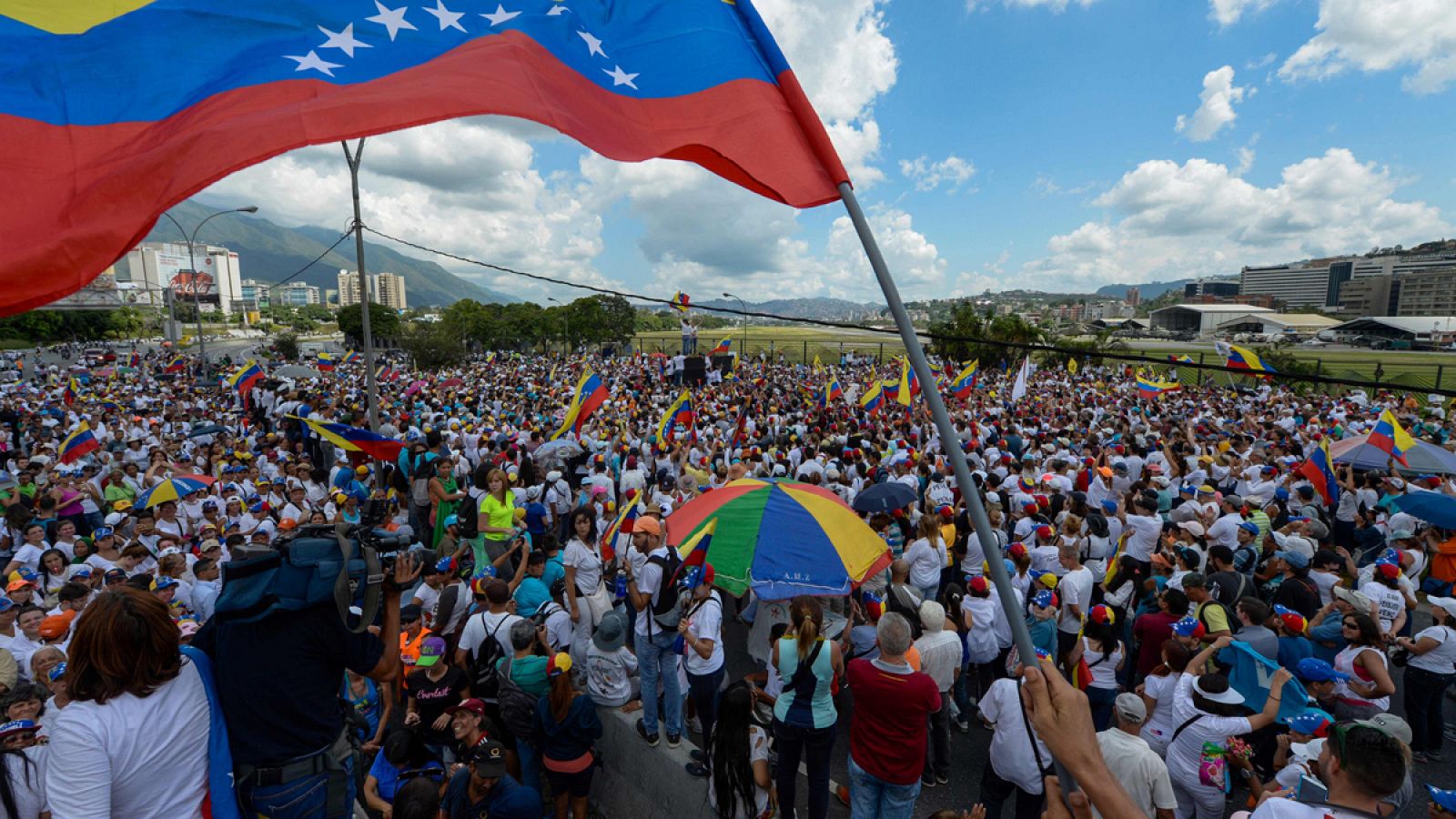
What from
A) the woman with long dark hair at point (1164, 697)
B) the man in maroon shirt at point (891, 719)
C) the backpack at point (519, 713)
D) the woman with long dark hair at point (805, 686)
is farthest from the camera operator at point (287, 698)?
the woman with long dark hair at point (1164, 697)

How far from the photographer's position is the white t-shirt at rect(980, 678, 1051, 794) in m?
4.09

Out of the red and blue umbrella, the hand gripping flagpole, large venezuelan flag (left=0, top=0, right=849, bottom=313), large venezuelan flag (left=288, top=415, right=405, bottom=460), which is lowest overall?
the red and blue umbrella

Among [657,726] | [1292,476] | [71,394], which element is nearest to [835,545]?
[657,726]

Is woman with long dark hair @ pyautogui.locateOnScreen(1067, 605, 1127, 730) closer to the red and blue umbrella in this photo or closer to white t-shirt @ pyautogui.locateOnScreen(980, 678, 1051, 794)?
white t-shirt @ pyautogui.locateOnScreen(980, 678, 1051, 794)

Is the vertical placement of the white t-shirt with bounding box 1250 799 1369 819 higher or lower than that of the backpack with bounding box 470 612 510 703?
higher

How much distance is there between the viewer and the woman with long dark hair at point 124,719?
192 centimetres

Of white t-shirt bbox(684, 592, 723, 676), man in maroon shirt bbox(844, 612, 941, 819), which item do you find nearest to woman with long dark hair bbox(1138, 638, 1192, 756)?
man in maroon shirt bbox(844, 612, 941, 819)

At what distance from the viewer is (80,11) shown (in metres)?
2.23

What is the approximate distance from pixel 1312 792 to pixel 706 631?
3470 mm

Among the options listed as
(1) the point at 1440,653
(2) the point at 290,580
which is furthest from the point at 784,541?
(1) the point at 1440,653

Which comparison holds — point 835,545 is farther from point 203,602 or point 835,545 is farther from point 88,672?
point 203,602

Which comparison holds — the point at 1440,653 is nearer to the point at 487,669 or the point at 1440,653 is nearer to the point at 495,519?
the point at 487,669

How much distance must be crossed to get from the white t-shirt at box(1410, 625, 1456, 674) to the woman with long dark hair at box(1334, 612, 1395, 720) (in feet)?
3.45

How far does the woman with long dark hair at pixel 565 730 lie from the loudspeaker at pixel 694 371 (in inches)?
924
